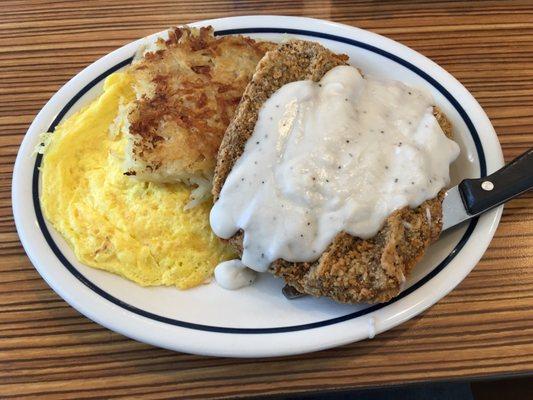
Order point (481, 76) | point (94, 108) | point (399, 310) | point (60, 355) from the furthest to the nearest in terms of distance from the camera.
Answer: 1. point (481, 76)
2. point (94, 108)
3. point (60, 355)
4. point (399, 310)

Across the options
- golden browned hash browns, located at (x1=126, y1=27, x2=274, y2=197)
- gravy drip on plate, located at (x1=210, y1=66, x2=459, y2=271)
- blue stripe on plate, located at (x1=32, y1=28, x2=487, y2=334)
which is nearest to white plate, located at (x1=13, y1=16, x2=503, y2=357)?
blue stripe on plate, located at (x1=32, y1=28, x2=487, y2=334)

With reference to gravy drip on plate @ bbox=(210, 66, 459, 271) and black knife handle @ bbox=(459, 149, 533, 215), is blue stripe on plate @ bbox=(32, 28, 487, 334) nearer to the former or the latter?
black knife handle @ bbox=(459, 149, 533, 215)

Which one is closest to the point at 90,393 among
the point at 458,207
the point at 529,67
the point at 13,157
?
the point at 13,157

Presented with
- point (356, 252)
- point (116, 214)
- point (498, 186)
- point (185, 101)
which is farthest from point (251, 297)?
point (498, 186)

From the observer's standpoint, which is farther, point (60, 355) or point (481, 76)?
point (481, 76)

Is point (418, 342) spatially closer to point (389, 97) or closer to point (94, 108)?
point (389, 97)

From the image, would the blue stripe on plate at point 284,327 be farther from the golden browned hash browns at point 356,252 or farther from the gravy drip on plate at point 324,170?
the gravy drip on plate at point 324,170

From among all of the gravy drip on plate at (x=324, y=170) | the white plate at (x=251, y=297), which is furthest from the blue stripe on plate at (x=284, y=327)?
the gravy drip on plate at (x=324, y=170)
